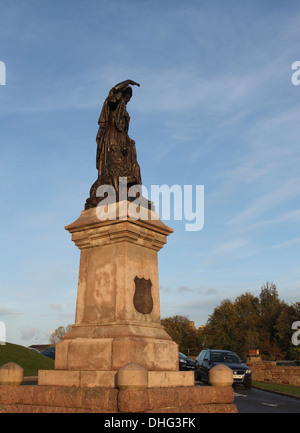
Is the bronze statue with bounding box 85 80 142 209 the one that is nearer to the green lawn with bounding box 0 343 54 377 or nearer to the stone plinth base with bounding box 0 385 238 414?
the stone plinth base with bounding box 0 385 238 414

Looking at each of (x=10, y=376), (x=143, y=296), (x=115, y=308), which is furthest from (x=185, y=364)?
(x=10, y=376)

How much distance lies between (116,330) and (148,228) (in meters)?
1.85

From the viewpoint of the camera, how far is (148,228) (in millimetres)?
7559

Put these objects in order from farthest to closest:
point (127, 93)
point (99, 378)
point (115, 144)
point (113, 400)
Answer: point (127, 93) → point (115, 144) → point (99, 378) → point (113, 400)

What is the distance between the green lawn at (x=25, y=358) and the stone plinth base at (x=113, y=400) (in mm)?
11580

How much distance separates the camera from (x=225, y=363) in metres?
17.9

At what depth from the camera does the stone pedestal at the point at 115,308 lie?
21.1 feet

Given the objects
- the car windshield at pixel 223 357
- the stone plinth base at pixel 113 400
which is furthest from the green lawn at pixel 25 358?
the stone plinth base at pixel 113 400

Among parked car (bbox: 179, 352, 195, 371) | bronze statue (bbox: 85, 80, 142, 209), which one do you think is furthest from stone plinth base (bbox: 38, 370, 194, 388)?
parked car (bbox: 179, 352, 195, 371)

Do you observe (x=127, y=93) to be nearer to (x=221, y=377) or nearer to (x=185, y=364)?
(x=221, y=377)

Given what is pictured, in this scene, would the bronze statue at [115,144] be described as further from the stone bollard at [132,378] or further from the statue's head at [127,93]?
the stone bollard at [132,378]

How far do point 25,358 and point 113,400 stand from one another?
15.3 meters
